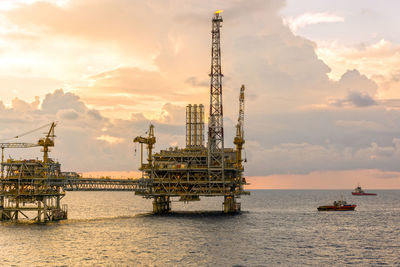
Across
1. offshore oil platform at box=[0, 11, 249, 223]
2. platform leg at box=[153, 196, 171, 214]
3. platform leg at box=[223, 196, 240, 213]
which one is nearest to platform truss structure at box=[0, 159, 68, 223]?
offshore oil platform at box=[0, 11, 249, 223]

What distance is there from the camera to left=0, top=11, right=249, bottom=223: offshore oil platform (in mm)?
112713

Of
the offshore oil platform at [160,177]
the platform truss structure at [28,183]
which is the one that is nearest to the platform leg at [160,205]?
the offshore oil platform at [160,177]

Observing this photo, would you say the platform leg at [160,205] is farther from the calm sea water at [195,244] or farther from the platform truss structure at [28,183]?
the platform truss structure at [28,183]

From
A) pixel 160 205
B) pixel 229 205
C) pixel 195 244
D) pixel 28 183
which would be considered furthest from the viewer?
pixel 160 205

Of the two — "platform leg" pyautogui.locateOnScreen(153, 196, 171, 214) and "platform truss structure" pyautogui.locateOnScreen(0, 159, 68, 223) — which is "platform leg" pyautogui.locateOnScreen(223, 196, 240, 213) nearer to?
"platform leg" pyautogui.locateOnScreen(153, 196, 171, 214)

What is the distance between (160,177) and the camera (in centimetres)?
13712

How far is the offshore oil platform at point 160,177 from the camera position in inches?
4438

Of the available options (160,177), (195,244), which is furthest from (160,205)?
(195,244)

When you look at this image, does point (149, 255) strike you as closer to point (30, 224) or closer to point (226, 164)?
point (30, 224)

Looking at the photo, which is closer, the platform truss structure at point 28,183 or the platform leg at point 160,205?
the platform truss structure at point 28,183

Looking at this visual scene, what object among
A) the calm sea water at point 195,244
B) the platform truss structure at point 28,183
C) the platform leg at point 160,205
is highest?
the platform truss structure at point 28,183

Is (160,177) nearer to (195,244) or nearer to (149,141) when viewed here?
(149,141)

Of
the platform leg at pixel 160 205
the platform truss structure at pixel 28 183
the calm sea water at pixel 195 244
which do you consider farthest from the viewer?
the platform leg at pixel 160 205

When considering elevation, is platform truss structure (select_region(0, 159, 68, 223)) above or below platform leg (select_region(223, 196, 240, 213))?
above
